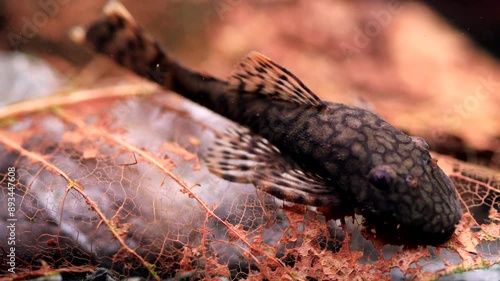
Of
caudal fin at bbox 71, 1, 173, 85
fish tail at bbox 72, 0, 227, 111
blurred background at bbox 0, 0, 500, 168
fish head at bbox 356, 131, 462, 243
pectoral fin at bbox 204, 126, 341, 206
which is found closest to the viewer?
fish head at bbox 356, 131, 462, 243


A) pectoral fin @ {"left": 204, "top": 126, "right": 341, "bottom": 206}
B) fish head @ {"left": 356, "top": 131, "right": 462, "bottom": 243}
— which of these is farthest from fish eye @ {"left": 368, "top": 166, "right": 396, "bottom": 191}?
pectoral fin @ {"left": 204, "top": 126, "right": 341, "bottom": 206}

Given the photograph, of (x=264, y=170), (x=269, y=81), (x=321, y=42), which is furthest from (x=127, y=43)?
(x=321, y=42)

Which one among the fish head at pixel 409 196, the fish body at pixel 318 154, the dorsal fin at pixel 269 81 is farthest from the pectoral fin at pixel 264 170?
the dorsal fin at pixel 269 81

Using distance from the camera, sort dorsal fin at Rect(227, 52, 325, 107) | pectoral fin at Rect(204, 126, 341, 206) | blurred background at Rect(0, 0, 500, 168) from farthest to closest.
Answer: blurred background at Rect(0, 0, 500, 168)
dorsal fin at Rect(227, 52, 325, 107)
pectoral fin at Rect(204, 126, 341, 206)

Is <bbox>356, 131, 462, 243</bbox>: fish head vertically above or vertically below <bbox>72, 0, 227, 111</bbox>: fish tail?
below

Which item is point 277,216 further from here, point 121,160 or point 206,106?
point 206,106

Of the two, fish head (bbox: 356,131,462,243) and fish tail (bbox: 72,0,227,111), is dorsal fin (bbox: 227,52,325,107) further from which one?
fish head (bbox: 356,131,462,243)

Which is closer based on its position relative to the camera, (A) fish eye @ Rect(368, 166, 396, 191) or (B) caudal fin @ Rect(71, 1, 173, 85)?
(A) fish eye @ Rect(368, 166, 396, 191)
